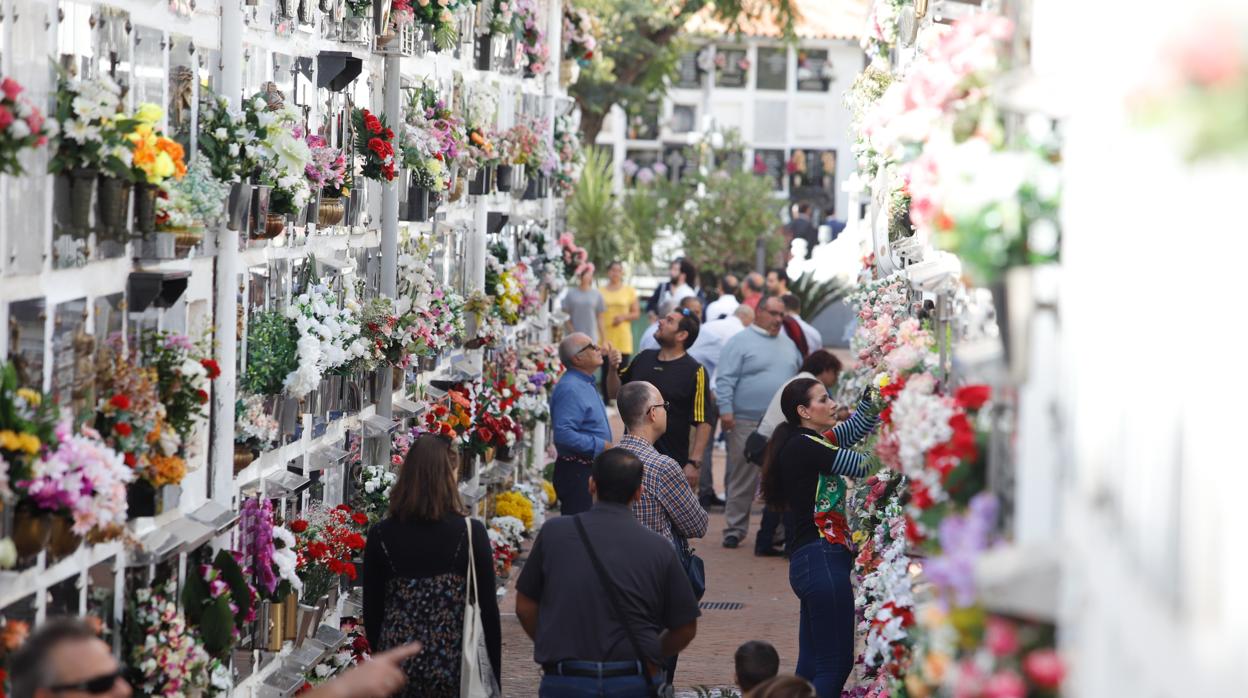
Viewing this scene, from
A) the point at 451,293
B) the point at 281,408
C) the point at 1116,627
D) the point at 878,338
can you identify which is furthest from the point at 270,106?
the point at 1116,627

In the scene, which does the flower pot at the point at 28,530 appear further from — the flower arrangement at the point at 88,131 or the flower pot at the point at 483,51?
the flower pot at the point at 483,51

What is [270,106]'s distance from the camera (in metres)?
7.57

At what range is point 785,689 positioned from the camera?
5984mm

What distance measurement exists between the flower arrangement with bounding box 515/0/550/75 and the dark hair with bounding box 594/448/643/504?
27.8 feet

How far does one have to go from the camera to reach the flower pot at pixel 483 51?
44.7ft

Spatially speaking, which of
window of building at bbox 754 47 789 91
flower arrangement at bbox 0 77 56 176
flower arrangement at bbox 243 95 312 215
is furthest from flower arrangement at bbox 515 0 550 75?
window of building at bbox 754 47 789 91

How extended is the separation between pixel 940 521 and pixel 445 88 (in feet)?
26.4

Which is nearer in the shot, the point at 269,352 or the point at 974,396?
the point at 974,396

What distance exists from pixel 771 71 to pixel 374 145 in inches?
1576

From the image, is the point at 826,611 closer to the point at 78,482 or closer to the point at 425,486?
the point at 425,486

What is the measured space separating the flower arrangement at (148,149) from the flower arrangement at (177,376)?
77 cm

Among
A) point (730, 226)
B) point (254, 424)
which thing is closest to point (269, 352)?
point (254, 424)

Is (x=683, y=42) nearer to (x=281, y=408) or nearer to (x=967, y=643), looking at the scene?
(x=281, y=408)

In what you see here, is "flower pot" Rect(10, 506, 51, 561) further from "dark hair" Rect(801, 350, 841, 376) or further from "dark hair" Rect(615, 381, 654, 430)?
"dark hair" Rect(801, 350, 841, 376)
